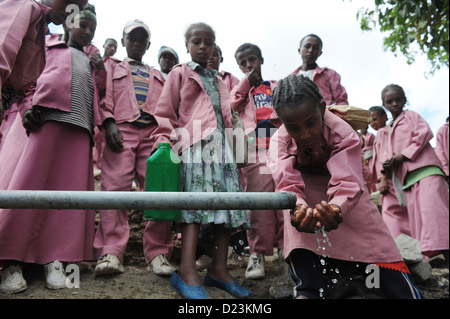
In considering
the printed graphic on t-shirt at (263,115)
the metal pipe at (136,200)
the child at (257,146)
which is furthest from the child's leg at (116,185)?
the metal pipe at (136,200)

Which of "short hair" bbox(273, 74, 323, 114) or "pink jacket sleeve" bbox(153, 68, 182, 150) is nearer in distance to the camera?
"short hair" bbox(273, 74, 323, 114)

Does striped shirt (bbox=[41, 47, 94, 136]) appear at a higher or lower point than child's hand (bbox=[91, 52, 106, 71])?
lower

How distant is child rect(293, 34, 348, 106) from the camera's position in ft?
13.3

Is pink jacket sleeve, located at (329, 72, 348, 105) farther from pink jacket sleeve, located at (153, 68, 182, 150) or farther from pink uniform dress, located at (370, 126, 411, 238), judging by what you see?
pink jacket sleeve, located at (153, 68, 182, 150)

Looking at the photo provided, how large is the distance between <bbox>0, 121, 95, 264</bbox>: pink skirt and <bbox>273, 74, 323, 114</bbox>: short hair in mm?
1569

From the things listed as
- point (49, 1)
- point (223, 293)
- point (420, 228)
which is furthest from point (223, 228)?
point (420, 228)

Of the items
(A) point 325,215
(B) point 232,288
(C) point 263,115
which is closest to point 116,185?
(B) point 232,288

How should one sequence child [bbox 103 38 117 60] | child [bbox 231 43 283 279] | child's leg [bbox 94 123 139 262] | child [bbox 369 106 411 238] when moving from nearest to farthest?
1. child's leg [bbox 94 123 139 262]
2. child [bbox 231 43 283 279]
3. child [bbox 369 106 411 238]
4. child [bbox 103 38 117 60]

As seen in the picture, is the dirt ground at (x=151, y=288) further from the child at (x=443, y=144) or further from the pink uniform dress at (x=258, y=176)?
the child at (x=443, y=144)

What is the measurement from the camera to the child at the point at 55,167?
2.46 m

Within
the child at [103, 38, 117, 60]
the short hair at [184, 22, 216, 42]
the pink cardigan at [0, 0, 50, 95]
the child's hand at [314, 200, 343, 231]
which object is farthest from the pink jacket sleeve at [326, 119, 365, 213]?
the child at [103, 38, 117, 60]

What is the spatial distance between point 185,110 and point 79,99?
78 centimetres

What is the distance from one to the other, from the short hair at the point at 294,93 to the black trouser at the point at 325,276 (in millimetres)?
835
